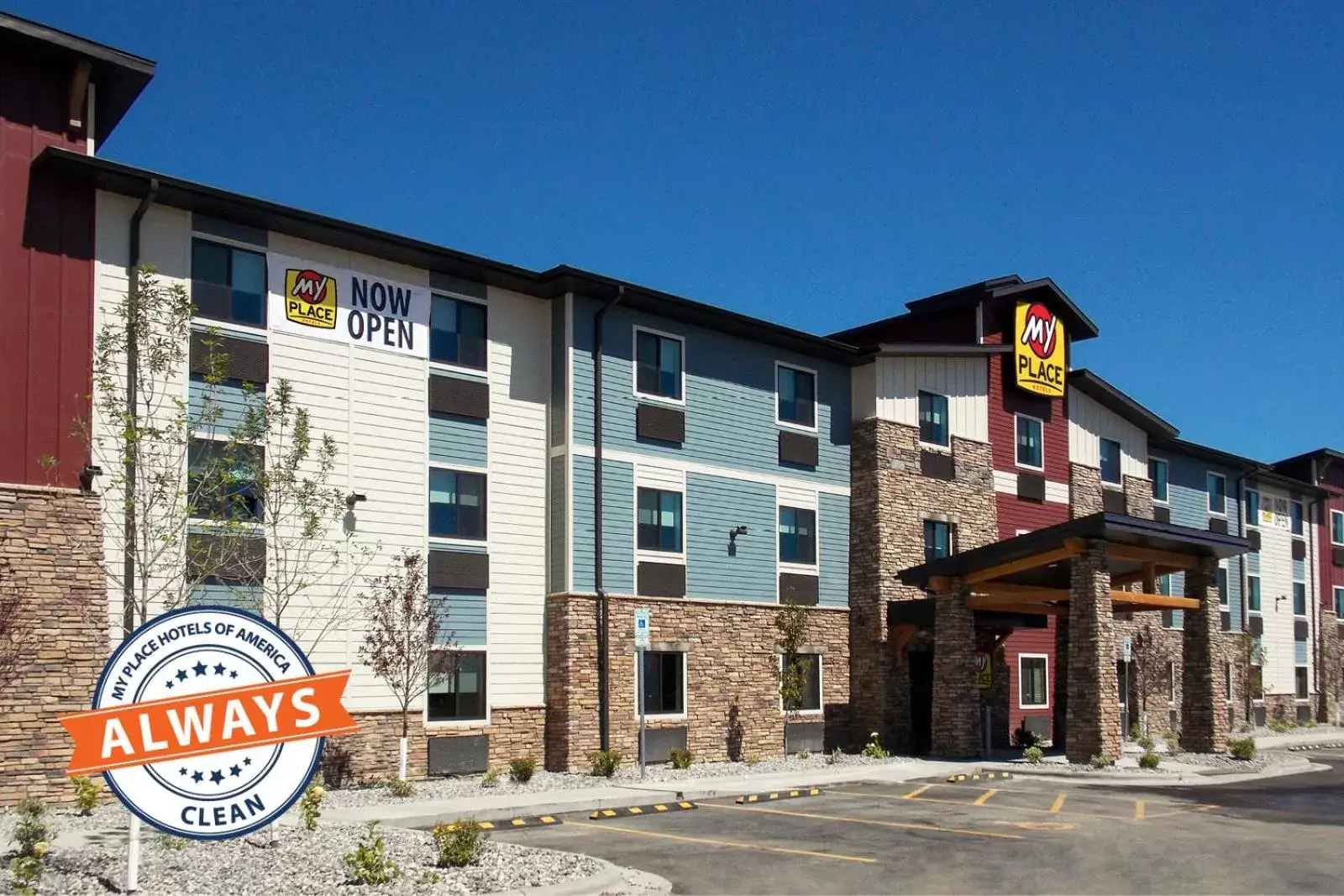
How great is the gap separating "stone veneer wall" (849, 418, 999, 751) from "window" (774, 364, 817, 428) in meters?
1.58

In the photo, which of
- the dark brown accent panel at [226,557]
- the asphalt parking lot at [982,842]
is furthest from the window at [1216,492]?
the dark brown accent panel at [226,557]

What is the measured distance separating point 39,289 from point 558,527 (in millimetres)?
10425

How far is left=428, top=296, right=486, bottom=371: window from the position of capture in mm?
25656

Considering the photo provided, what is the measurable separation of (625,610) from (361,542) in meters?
5.81

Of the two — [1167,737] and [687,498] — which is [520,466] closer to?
[687,498]

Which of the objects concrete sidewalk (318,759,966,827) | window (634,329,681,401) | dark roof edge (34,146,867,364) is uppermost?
dark roof edge (34,146,867,364)

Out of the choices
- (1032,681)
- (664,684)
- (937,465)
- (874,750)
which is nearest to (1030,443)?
(937,465)

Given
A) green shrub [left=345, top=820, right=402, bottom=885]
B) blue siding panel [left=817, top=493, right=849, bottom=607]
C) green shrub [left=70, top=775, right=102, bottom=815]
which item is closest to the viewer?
green shrub [left=345, top=820, right=402, bottom=885]

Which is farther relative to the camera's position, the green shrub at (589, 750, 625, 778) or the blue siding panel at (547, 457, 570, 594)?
the blue siding panel at (547, 457, 570, 594)

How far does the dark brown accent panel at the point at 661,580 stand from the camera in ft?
91.0

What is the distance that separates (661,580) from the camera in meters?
28.2

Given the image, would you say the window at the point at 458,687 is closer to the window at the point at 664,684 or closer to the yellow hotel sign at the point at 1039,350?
the window at the point at 664,684

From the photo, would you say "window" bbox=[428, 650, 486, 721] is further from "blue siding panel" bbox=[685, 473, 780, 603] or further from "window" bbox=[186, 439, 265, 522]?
"blue siding panel" bbox=[685, 473, 780, 603]

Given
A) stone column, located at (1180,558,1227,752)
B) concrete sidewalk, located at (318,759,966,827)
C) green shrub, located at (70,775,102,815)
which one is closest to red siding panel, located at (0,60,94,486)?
green shrub, located at (70,775,102,815)
